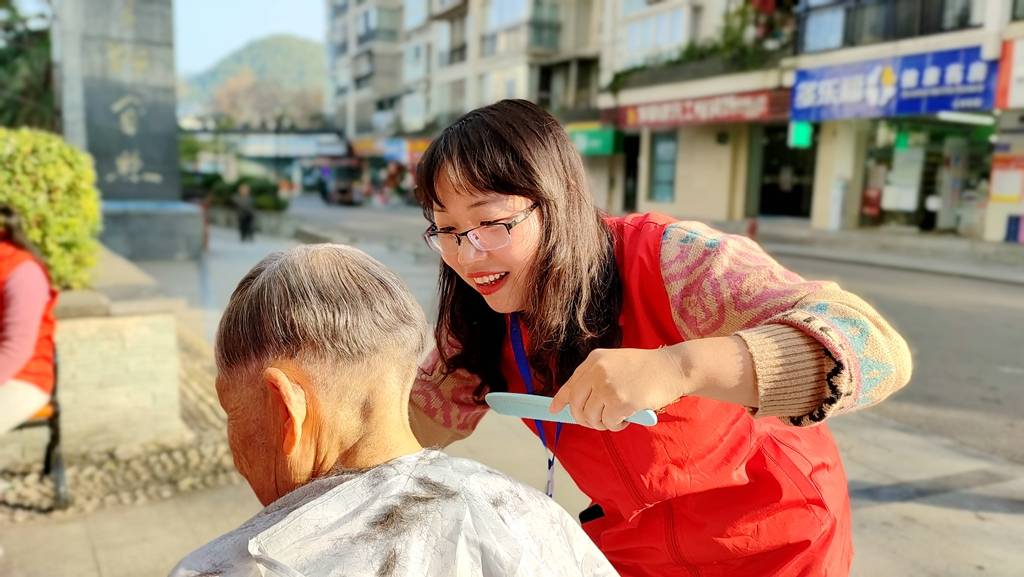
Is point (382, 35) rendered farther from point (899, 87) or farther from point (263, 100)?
point (263, 100)

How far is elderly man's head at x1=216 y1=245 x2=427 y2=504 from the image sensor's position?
1242mm

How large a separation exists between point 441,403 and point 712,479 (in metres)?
0.65

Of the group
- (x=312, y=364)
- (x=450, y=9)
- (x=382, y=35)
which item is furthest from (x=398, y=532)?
(x=382, y=35)

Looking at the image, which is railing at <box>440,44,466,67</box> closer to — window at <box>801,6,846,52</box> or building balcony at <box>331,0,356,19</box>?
window at <box>801,6,846,52</box>

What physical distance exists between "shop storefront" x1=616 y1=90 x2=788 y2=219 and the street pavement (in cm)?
1433

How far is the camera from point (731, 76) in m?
21.2

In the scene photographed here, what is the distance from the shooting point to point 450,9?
39.5 m

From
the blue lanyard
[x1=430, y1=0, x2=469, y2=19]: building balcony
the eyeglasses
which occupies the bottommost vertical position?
the blue lanyard

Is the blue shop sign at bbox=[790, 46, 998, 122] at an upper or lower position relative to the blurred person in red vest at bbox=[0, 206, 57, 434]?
upper

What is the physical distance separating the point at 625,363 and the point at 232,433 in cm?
67

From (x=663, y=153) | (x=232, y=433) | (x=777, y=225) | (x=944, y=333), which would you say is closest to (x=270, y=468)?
(x=232, y=433)

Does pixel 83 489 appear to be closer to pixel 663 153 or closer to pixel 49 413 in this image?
pixel 49 413

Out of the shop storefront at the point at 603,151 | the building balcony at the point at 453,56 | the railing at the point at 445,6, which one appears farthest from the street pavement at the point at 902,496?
the railing at the point at 445,6

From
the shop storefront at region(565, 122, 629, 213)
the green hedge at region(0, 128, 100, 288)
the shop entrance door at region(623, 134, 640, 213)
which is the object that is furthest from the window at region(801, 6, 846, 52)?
the green hedge at region(0, 128, 100, 288)
